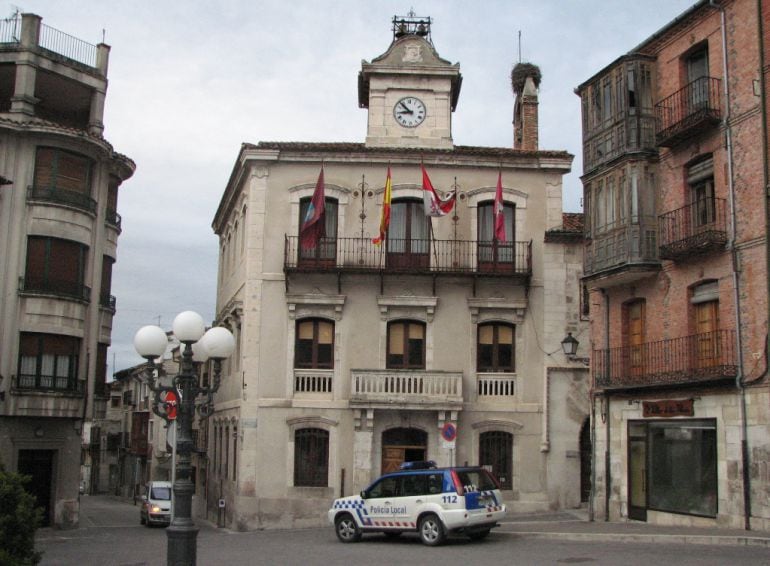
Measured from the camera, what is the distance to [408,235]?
31.4 m

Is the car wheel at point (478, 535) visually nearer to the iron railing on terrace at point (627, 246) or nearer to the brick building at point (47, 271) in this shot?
the iron railing on terrace at point (627, 246)

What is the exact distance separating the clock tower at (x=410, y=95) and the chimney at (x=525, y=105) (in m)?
4.44

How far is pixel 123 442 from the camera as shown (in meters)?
75.1

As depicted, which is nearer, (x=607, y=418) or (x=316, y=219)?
(x=607, y=418)

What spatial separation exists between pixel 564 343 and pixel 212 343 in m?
15.4

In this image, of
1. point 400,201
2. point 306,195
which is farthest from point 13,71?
point 400,201

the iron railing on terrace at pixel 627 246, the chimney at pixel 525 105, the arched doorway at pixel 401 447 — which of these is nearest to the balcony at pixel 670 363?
the iron railing on terrace at pixel 627 246

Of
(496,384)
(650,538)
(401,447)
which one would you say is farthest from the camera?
(496,384)

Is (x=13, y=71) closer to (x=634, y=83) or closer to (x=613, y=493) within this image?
(x=634, y=83)

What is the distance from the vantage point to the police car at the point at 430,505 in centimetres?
1998

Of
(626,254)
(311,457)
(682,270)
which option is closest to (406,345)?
(311,457)

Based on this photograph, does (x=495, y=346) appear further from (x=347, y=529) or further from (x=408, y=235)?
(x=347, y=529)

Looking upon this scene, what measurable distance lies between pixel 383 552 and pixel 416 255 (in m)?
13.4

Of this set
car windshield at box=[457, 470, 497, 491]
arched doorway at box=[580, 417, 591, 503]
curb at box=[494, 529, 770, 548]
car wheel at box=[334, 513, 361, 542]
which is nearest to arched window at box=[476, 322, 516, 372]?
arched doorway at box=[580, 417, 591, 503]
